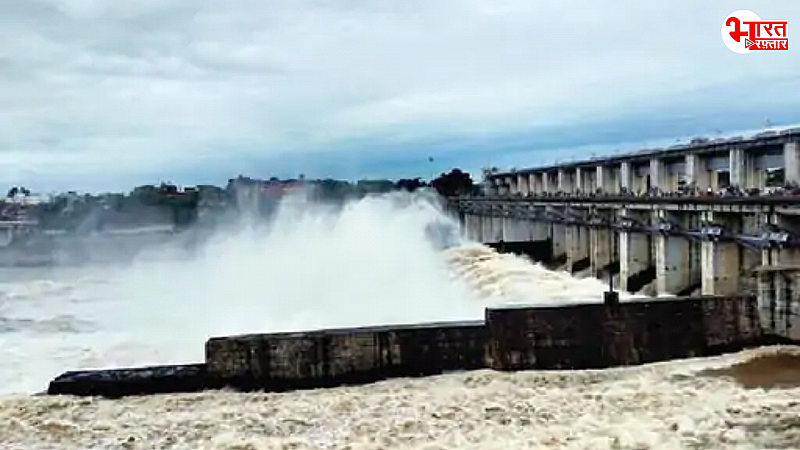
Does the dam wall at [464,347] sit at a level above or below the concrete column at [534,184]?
below

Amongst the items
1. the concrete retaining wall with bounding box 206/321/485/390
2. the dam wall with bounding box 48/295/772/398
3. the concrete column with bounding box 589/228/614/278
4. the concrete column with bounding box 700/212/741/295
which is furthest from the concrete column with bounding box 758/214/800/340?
the concrete column with bounding box 589/228/614/278

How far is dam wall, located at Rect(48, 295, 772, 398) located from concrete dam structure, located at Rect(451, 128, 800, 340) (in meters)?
1.27

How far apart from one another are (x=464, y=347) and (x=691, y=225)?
10425 mm

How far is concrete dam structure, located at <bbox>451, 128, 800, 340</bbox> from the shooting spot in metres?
15.4

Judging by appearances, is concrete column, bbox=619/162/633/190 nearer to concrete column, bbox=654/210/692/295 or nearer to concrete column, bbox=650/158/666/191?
concrete column, bbox=650/158/666/191

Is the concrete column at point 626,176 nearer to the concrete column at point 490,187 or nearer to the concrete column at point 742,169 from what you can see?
the concrete column at point 742,169

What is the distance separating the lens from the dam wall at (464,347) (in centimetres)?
1160

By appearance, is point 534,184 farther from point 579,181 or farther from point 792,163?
point 792,163

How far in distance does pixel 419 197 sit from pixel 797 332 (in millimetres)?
40292

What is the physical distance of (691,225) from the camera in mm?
20203

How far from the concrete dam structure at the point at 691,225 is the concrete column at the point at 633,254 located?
3cm

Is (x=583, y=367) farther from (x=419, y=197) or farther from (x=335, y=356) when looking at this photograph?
(x=419, y=197)

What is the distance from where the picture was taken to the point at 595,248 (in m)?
26.2

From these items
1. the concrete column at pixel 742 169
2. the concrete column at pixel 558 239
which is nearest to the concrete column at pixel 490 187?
the concrete column at pixel 558 239
